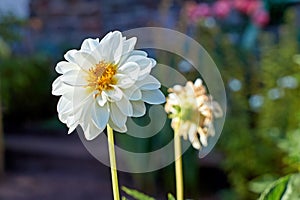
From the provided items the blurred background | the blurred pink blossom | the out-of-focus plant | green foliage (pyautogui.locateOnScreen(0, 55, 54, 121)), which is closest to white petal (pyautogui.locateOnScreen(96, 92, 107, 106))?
the blurred background

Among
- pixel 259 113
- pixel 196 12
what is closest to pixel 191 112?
pixel 259 113

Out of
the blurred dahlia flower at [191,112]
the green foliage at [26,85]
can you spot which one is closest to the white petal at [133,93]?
the blurred dahlia flower at [191,112]

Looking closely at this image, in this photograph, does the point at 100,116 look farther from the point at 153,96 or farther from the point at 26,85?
the point at 26,85

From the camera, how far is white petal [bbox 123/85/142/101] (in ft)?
2.25

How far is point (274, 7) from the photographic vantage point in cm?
519

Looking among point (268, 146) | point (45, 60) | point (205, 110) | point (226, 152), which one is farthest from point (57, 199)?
point (205, 110)

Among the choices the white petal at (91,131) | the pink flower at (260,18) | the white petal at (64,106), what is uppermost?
the pink flower at (260,18)

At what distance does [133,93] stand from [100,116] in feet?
0.15

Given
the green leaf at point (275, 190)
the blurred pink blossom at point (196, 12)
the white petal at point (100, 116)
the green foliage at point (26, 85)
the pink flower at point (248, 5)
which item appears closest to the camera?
the white petal at point (100, 116)

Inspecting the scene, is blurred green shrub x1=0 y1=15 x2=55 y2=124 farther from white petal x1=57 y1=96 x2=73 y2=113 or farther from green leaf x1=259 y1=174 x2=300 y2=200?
white petal x1=57 y1=96 x2=73 y2=113

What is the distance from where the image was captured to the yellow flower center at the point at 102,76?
692 mm

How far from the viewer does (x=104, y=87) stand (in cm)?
69

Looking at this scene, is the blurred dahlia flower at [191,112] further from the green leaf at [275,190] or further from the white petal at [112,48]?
the white petal at [112,48]

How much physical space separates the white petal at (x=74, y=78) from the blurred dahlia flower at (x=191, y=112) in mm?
239
